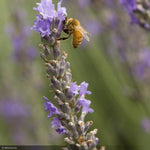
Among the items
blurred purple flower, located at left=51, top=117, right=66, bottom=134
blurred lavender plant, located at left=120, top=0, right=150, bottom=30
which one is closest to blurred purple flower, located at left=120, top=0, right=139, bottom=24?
blurred lavender plant, located at left=120, top=0, right=150, bottom=30

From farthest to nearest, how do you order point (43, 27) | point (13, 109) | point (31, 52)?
point (13, 109)
point (31, 52)
point (43, 27)

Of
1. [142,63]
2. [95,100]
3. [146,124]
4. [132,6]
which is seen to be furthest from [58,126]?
[95,100]

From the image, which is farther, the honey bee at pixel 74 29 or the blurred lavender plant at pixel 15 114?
the blurred lavender plant at pixel 15 114

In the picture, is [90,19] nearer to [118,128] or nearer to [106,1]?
[106,1]

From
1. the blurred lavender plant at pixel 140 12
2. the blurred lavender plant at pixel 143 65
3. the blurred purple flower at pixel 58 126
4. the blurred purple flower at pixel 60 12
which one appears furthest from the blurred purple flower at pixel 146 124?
the blurred purple flower at pixel 60 12

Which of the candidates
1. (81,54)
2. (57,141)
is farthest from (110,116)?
(81,54)

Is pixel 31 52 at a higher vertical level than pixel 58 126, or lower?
higher

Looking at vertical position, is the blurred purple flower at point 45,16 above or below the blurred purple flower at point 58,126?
above

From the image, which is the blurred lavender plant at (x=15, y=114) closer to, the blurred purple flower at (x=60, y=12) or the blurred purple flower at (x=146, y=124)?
the blurred purple flower at (x=146, y=124)

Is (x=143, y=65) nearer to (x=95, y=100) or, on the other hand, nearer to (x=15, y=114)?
(x=95, y=100)

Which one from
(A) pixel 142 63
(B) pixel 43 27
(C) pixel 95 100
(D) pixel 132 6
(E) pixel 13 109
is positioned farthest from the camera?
(C) pixel 95 100
